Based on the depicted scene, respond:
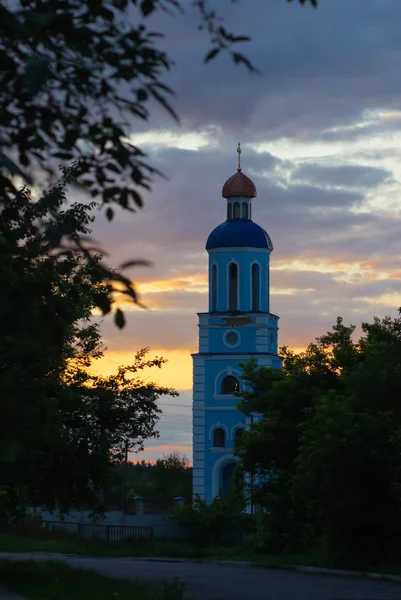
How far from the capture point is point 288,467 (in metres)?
43.3

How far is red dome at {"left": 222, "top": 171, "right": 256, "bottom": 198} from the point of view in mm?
76250

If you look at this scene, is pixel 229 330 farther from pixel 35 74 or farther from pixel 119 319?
pixel 35 74

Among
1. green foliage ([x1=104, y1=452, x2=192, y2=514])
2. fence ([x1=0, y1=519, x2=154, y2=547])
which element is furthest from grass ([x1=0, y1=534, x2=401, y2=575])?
green foliage ([x1=104, y1=452, x2=192, y2=514])

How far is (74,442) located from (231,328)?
48.0m

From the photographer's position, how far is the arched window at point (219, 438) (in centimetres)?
7281

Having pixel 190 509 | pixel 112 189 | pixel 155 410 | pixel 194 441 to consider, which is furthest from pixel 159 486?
pixel 112 189

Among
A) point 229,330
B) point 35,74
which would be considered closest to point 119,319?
point 35,74

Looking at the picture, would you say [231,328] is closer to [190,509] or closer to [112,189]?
[190,509]

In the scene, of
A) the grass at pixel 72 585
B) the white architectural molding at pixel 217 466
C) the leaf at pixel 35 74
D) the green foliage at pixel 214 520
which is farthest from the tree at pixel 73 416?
the white architectural molding at pixel 217 466

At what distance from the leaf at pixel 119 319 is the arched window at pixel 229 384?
66.2m

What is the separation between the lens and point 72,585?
2112 cm

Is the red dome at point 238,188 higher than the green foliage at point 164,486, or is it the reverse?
the red dome at point 238,188

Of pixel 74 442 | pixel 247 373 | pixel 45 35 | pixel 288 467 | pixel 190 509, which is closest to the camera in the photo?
pixel 45 35

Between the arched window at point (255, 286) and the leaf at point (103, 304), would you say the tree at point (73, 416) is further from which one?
the arched window at point (255, 286)
